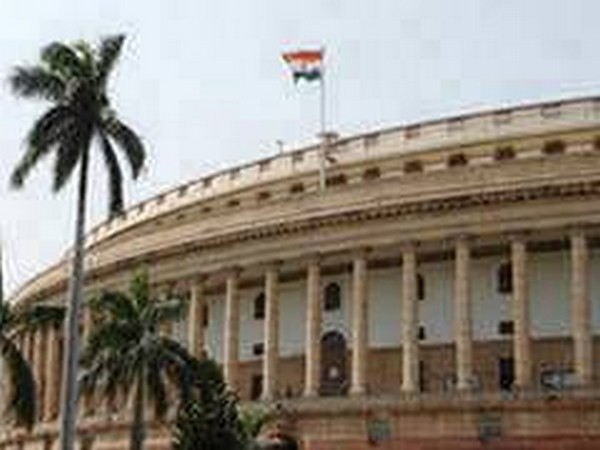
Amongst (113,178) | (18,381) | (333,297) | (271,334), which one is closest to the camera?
(113,178)

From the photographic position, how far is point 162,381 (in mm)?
60531

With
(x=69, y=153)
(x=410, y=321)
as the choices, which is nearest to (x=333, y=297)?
(x=410, y=321)

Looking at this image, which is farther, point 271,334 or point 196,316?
point 196,316

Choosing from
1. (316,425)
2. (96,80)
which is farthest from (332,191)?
(96,80)

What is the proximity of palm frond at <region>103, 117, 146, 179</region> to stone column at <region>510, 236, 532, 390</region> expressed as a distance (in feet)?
74.5

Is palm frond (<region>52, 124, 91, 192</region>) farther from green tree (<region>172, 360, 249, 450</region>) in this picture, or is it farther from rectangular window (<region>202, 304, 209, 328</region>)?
rectangular window (<region>202, 304, 209, 328</region>)

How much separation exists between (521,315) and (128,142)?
928 inches

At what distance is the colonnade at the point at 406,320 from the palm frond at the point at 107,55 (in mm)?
23634

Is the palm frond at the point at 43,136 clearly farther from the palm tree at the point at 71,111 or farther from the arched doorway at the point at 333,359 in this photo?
the arched doorway at the point at 333,359

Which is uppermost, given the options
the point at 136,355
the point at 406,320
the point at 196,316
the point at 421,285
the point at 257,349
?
the point at 421,285

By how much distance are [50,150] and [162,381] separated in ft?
40.5

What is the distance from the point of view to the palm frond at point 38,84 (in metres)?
51.8

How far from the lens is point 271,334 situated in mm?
77188

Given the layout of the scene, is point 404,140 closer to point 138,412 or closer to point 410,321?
point 410,321
